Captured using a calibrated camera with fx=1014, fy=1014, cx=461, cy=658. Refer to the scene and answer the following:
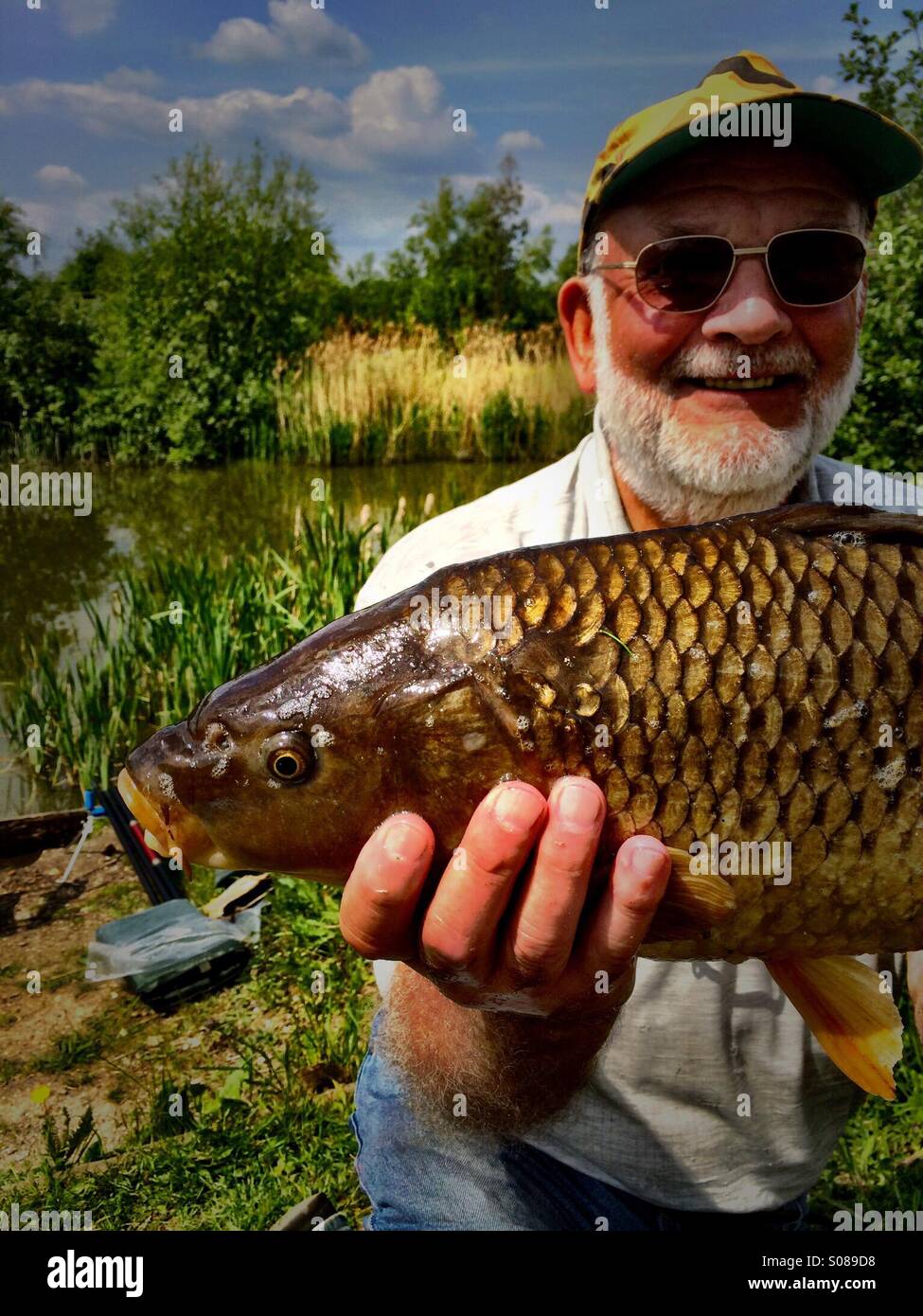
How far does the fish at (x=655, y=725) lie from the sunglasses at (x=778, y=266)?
2.13ft

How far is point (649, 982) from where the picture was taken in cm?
130

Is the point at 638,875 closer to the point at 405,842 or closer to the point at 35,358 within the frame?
the point at 405,842

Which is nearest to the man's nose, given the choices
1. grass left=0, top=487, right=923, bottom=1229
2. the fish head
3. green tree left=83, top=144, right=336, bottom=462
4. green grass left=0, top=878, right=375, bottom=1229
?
the fish head

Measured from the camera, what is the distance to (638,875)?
34.1 inches

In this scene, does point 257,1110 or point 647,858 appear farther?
point 257,1110

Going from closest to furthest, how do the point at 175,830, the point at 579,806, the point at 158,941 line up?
the point at 579,806 → the point at 175,830 → the point at 158,941

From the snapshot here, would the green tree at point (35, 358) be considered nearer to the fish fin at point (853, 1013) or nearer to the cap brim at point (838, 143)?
the cap brim at point (838, 143)

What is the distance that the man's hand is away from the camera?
869 millimetres

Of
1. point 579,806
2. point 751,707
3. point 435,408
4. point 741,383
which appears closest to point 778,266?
point 741,383

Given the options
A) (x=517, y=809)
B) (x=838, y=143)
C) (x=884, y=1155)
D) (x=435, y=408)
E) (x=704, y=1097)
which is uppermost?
(x=435, y=408)

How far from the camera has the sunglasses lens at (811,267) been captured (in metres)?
1.46

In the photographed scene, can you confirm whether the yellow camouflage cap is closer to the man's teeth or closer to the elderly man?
the elderly man

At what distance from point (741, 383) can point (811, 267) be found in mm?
185
